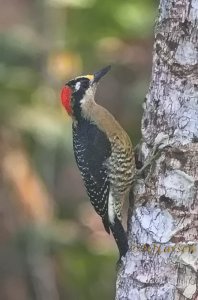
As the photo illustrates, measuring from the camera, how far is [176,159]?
3.72 m

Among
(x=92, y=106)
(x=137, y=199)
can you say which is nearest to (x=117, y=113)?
(x=92, y=106)

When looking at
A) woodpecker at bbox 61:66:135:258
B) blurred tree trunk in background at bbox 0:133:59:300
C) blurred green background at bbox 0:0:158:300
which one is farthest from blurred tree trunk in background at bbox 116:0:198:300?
blurred tree trunk in background at bbox 0:133:59:300

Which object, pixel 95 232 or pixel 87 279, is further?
pixel 95 232

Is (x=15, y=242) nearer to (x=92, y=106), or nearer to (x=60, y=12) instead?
(x=60, y=12)

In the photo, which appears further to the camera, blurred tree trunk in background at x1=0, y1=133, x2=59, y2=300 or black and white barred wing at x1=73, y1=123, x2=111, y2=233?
blurred tree trunk in background at x1=0, y1=133, x2=59, y2=300

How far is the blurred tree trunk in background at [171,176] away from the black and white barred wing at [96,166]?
0.41 m

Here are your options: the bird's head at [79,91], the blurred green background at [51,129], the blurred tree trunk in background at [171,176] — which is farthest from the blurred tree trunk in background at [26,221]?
the blurred tree trunk in background at [171,176]

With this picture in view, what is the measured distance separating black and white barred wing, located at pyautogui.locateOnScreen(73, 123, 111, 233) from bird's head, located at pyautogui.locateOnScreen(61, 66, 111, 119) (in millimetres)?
169

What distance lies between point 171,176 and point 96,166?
1.98ft

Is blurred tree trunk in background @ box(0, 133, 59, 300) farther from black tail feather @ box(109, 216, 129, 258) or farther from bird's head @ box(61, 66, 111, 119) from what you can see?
black tail feather @ box(109, 216, 129, 258)

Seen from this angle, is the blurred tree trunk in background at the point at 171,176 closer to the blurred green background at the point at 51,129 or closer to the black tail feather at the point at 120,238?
the black tail feather at the point at 120,238

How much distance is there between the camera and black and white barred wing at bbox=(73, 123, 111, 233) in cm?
421

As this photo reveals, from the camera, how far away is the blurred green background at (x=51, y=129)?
570 cm

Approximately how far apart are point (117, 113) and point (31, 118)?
2.40 m
